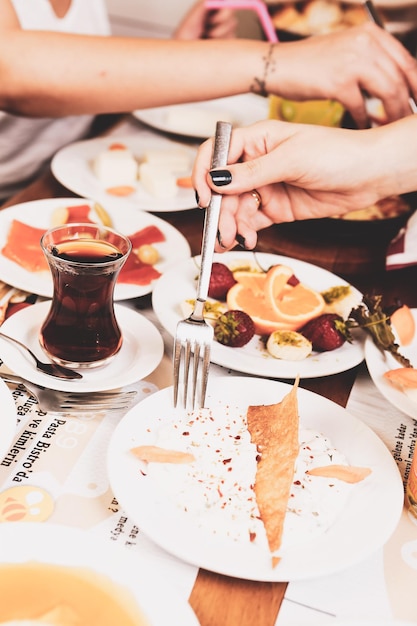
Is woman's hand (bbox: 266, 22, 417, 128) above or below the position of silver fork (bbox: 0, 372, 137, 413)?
above

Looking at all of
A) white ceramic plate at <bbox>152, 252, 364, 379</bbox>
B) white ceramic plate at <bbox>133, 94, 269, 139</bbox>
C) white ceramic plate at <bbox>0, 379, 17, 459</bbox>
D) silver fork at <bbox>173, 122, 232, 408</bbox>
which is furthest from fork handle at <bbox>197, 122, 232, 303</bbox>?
white ceramic plate at <bbox>133, 94, 269, 139</bbox>

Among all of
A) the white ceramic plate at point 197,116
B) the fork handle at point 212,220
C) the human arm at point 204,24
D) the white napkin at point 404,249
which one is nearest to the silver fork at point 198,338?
the fork handle at point 212,220

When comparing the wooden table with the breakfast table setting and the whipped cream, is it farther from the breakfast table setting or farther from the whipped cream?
the whipped cream

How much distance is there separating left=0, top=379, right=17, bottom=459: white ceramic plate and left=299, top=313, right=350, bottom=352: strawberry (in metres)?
0.56

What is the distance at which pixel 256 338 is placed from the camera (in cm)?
129

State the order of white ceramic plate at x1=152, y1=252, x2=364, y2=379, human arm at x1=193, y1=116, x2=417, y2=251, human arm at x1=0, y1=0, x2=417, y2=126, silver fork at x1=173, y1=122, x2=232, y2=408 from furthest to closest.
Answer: human arm at x1=0, y1=0, x2=417, y2=126 < human arm at x1=193, y1=116, x2=417, y2=251 < white ceramic plate at x1=152, y1=252, x2=364, y2=379 < silver fork at x1=173, y1=122, x2=232, y2=408

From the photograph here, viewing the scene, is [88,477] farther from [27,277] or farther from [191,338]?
[27,277]

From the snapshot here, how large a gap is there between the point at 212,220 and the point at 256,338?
256 millimetres

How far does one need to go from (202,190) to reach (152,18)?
3.14 m

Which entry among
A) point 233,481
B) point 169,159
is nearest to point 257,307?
point 233,481

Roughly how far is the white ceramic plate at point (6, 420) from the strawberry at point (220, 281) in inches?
20.0

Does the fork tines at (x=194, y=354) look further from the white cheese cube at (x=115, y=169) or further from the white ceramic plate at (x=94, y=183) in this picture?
the white cheese cube at (x=115, y=169)

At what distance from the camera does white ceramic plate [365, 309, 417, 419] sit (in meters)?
1.10

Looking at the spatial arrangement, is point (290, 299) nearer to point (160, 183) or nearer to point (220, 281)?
point (220, 281)
